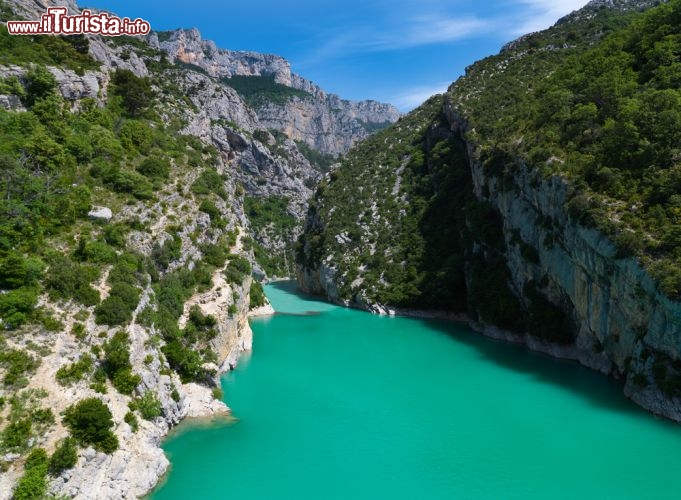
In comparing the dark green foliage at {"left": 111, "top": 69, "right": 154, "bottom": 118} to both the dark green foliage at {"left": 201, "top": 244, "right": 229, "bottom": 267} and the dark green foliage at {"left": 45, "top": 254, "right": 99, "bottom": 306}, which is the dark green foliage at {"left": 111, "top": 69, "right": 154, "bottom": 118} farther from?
the dark green foliage at {"left": 45, "top": 254, "right": 99, "bottom": 306}

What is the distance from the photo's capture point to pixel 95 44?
176 ft

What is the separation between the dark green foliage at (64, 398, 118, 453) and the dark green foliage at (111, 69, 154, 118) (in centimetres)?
3790

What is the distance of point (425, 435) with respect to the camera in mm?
24984

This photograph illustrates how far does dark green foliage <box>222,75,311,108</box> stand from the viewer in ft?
552

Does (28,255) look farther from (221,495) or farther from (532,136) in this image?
(532,136)

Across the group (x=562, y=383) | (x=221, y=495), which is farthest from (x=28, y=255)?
(x=562, y=383)

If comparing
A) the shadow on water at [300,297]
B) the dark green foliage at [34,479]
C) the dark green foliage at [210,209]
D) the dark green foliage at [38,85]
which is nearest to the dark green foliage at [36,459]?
the dark green foliage at [34,479]

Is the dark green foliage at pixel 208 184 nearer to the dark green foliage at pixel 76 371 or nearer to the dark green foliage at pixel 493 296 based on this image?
the dark green foliage at pixel 76 371

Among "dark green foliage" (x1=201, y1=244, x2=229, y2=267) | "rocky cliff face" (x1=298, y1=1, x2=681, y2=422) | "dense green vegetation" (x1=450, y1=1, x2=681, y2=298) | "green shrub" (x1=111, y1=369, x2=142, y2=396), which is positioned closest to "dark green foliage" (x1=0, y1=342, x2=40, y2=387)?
"green shrub" (x1=111, y1=369, x2=142, y2=396)

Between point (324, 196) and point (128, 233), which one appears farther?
point (324, 196)

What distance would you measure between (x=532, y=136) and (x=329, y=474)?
36.0m

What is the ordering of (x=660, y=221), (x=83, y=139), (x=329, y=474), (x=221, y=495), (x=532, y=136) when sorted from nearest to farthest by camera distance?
1. (x=221, y=495)
2. (x=329, y=474)
3. (x=660, y=221)
4. (x=83, y=139)
5. (x=532, y=136)

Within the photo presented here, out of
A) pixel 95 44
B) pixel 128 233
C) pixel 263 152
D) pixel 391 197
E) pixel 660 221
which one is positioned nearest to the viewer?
pixel 660 221

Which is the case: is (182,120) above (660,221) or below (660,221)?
above
